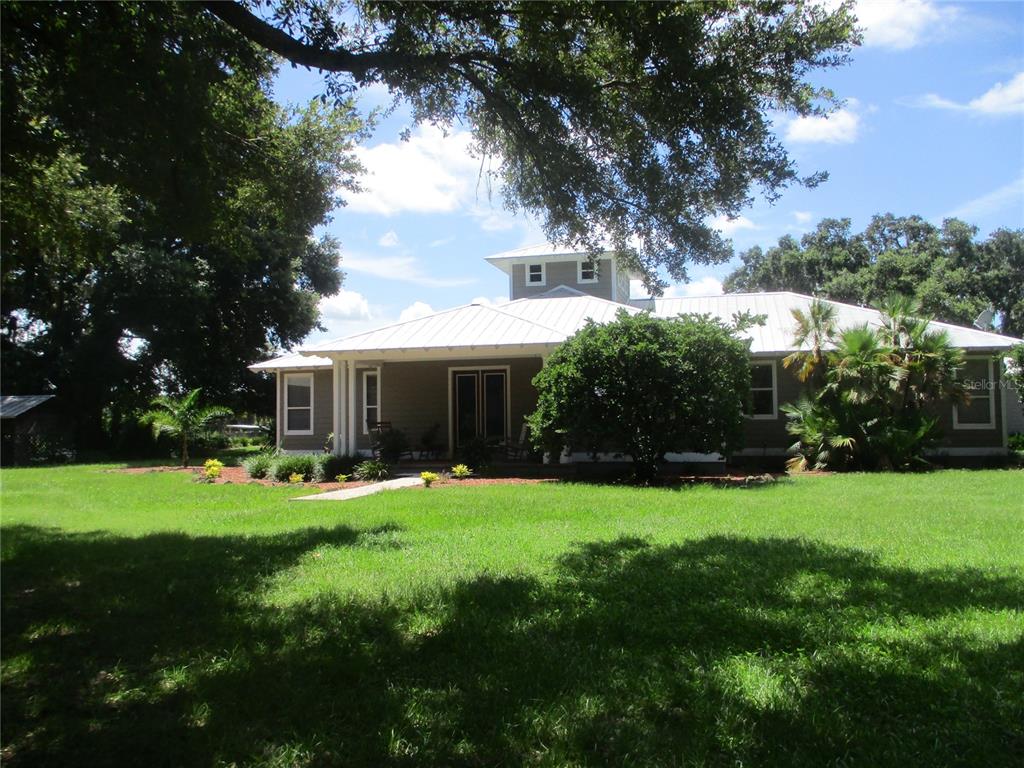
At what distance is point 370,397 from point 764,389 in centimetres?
1088

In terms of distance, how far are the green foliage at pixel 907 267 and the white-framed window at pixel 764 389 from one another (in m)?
15.1

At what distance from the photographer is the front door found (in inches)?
765

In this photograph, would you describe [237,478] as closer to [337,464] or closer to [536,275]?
[337,464]

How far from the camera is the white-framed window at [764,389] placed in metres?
18.9

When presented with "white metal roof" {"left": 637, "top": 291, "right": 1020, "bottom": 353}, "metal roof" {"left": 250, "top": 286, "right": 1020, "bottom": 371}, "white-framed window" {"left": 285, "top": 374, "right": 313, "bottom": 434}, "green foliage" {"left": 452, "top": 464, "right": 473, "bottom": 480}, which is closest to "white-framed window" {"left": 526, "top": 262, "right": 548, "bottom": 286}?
"metal roof" {"left": 250, "top": 286, "right": 1020, "bottom": 371}

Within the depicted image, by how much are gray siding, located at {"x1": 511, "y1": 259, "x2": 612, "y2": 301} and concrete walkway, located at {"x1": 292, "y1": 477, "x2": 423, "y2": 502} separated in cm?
1103

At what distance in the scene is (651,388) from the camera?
13812mm

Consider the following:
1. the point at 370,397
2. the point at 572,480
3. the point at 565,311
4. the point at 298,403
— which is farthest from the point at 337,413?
the point at 565,311

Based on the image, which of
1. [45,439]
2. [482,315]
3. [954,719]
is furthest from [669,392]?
[45,439]

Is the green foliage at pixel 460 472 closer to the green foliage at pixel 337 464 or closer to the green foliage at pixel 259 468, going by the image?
the green foliage at pixel 337 464

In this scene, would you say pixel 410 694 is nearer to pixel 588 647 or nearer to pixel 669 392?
pixel 588 647

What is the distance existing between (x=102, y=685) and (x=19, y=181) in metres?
5.29

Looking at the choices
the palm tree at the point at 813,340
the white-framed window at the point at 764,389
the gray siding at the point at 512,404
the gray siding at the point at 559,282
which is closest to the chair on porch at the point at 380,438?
the gray siding at the point at 512,404

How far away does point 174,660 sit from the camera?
4.55 metres
